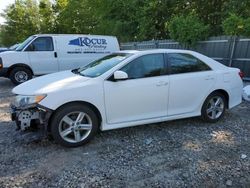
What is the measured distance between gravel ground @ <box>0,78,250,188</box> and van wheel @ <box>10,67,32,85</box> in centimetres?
537

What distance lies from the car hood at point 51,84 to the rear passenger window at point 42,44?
19.7ft

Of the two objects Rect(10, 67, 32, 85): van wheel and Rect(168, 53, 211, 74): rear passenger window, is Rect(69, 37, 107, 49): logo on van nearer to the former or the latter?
Rect(10, 67, 32, 85): van wheel

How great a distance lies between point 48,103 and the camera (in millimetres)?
4238

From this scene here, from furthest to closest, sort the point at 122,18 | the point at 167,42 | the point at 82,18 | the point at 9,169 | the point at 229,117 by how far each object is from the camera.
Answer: the point at 82,18 < the point at 122,18 < the point at 167,42 < the point at 229,117 < the point at 9,169

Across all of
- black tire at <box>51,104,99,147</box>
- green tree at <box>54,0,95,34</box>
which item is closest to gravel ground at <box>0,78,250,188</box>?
black tire at <box>51,104,99,147</box>

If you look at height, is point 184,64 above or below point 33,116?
above

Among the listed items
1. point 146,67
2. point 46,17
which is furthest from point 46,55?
point 46,17

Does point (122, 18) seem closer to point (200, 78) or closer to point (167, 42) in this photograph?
point (167, 42)

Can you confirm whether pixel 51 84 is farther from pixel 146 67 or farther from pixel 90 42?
pixel 90 42

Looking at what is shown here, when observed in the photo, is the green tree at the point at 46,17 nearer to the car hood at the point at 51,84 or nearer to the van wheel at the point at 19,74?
the van wheel at the point at 19,74

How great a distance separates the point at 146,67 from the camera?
5.07 m

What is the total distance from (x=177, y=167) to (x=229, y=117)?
9.46ft

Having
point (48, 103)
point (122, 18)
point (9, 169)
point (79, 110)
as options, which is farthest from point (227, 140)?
point (122, 18)

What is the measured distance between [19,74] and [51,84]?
6625mm
